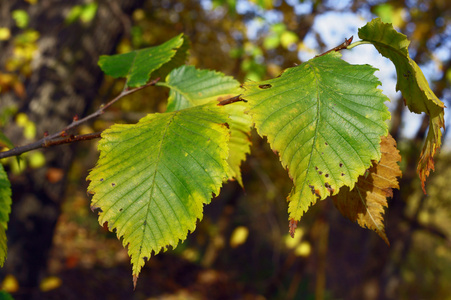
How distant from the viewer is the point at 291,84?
1.93ft

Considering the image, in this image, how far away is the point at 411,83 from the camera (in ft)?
2.18

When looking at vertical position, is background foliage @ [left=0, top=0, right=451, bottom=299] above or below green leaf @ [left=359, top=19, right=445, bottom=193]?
above

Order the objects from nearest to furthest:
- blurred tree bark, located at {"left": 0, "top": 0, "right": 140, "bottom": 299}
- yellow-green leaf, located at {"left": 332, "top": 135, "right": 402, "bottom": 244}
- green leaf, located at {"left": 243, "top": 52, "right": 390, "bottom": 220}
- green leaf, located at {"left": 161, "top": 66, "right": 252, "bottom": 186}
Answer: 1. green leaf, located at {"left": 243, "top": 52, "right": 390, "bottom": 220}
2. yellow-green leaf, located at {"left": 332, "top": 135, "right": 402, "bottom": 244}
3. green leaf, located at {"left": 161, "top": 66, "right": 252, "bottom": 186}
4. blurred tree bark, located at {"left": 0, "top": 0, "right": 140, "bottom": 299}

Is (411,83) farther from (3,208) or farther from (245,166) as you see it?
(245,166)

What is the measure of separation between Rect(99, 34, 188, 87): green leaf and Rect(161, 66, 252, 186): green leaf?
0.05m

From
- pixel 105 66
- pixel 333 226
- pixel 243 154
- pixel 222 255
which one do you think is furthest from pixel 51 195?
pixel 333 226

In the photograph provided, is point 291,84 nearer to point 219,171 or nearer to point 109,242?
point 219,171

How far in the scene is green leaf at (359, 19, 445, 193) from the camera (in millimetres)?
619

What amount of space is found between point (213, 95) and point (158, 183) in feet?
1.08

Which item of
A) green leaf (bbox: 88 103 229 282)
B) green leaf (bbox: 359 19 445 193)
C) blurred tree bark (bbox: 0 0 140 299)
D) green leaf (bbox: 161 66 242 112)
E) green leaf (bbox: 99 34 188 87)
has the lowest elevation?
green leaf (bbox: 88 103 229 282)

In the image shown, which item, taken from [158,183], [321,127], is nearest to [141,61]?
[158,183]

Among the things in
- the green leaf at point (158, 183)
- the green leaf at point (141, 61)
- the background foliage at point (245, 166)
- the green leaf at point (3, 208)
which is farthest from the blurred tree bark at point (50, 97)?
the green leaf at point (158, 183)

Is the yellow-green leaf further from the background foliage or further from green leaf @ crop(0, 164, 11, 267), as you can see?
the background foliage

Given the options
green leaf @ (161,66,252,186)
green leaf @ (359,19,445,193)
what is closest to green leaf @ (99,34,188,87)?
green leaf @ (161,66,252,186)
